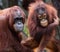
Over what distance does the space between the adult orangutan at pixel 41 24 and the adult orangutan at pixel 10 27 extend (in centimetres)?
36

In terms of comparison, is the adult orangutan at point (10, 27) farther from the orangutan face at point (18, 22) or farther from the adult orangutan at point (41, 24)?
the adult orangutan at point (41, 24)

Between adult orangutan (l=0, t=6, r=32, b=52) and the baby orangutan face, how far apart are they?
0.35 m

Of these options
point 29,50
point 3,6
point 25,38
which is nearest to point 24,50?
point 29,50

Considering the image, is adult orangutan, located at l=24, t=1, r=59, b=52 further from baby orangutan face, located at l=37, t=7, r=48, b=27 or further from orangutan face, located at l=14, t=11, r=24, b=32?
orangutan face, located at l=14, t=11, r=24, b=32

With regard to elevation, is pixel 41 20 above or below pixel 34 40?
above

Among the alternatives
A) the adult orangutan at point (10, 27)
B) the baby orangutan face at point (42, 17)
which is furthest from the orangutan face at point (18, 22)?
the baby orangutan face at point (42, 17)

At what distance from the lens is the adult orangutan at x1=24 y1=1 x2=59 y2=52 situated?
5.03 m

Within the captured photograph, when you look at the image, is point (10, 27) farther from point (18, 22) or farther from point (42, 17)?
point (42, 17)

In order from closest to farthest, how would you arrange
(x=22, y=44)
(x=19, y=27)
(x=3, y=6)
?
(x=19, y=27) < (x=22, y=44) < (x=3, y=6)

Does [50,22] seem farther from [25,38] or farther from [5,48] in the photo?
[5,48]

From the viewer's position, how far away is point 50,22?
5.12 m

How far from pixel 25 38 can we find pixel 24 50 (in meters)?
0.44

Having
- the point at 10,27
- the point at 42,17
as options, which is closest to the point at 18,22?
the point at 10,27

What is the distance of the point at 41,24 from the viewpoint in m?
5.05
